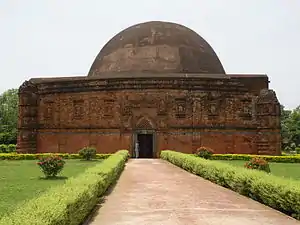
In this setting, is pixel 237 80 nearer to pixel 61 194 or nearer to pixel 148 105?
pixel 148 105

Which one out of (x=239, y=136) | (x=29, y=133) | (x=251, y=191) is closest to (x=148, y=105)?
(x=239, y=136)

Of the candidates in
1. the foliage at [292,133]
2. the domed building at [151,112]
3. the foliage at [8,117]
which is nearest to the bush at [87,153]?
the domed building at [151,112]

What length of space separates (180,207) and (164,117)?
15.5 metres

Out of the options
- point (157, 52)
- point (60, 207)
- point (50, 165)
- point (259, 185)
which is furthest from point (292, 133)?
point (60, 207)

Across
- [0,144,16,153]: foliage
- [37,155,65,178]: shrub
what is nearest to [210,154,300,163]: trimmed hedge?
[37,155,65,178]: shrub

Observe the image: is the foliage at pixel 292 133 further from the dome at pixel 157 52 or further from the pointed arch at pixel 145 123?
the pointed arch at pixel 145 123

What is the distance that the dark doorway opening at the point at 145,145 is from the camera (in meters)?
23.4

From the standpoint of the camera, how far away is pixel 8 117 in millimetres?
41281

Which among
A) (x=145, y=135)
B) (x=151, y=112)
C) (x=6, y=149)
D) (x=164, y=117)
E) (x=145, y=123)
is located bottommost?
(x=6, y=149)

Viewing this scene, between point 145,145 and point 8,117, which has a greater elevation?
point 8,117

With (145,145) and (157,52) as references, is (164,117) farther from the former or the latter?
(157,52)

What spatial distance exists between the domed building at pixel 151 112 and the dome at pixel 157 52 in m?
0.15

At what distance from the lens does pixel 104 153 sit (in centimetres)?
2281

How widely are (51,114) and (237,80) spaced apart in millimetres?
10199
